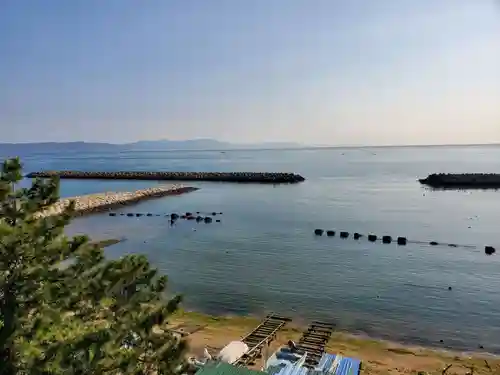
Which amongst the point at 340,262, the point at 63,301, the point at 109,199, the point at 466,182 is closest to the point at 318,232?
the point at 340,262

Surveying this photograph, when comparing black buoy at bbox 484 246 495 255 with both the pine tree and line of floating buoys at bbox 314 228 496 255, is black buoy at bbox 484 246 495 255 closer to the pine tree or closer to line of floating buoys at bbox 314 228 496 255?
line of floating buoys at bbox 314 228 496 255

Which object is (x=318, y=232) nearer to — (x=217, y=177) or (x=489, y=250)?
(x=489, y=250)

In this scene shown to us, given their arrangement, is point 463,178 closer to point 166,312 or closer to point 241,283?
point 241,283

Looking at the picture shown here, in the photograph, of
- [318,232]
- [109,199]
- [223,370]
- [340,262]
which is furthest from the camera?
[109,199]

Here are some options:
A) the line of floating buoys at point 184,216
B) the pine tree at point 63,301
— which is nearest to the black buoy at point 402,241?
the line of floating buoys at point 184,216

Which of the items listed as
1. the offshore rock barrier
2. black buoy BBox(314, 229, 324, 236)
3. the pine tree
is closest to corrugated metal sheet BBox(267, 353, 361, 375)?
the pine tree

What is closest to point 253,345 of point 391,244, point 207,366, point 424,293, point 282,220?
point 207,366
